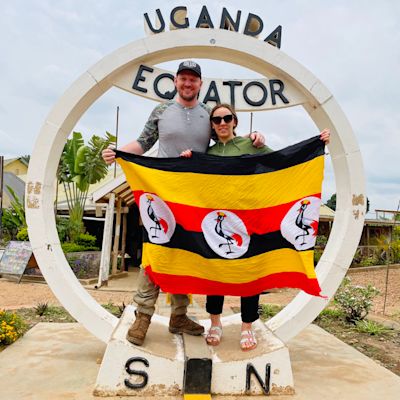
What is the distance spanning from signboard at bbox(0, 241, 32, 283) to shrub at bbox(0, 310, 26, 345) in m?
7.15

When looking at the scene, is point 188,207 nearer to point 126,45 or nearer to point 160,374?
point 160,374

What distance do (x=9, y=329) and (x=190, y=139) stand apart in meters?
2.92

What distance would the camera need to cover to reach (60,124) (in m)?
4.61

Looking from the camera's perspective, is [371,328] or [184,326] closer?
[184,326]

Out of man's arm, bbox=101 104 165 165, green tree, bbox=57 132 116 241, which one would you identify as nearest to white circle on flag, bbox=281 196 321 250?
man's arm, bbox=101 104 165 165

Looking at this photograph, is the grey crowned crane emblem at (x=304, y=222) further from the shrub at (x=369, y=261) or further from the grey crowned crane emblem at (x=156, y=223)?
the shrub at (x=369, y=261)

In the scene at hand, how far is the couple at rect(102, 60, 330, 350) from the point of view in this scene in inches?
153

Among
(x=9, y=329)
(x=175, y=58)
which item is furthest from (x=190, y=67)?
(x=9, y=329)

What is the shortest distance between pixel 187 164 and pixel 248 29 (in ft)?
6.11

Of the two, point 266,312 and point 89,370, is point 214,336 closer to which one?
point 89,370

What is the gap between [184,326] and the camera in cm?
424

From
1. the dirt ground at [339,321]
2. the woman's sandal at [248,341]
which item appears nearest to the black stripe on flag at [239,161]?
the woman's sandal at [248,341]

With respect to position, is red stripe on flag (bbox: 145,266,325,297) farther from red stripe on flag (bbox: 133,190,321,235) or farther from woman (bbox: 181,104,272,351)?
red stripe on flag (bbox: 133,190,321,235)

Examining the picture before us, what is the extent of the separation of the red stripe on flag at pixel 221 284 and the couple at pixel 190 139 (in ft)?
0.61
